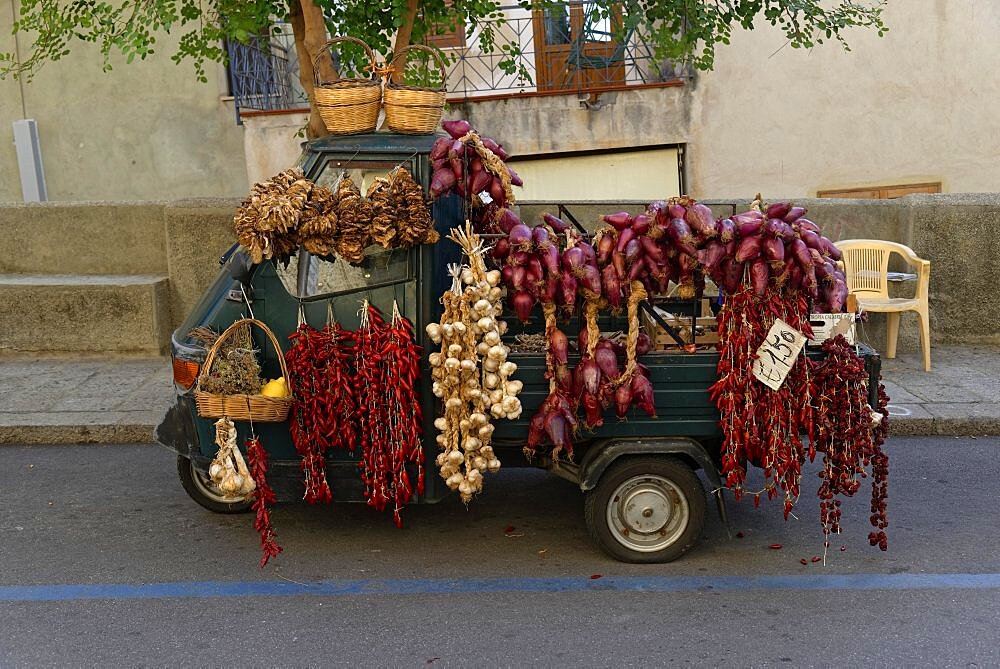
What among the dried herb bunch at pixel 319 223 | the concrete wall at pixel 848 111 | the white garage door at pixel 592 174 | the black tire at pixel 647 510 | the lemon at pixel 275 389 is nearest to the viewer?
the dried herb bunch at pixel 319 223

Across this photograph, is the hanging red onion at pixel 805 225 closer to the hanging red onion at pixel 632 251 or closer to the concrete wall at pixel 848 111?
the hanging red onion at pixel 632 251

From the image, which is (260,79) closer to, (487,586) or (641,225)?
(641,225)

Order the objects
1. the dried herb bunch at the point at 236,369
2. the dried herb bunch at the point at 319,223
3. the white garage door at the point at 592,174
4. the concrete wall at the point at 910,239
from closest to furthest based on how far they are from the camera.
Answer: the dried herb bunch at the point at 319,223
the dried herb bunch at the point at 236,369
the concrete wall at the point at 910,239
the white garage door at the point at 592,174

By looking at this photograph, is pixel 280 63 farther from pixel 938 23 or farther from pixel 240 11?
pixel 938 23

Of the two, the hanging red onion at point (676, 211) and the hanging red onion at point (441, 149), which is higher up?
the hanging red onion at point (441, 149)

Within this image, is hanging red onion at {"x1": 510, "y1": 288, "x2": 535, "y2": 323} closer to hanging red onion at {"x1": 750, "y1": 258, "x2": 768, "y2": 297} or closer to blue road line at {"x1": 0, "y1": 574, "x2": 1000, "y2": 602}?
hanging red onion at {"x1": 750, "y1": 258, "x2": 768, "y2": 297}

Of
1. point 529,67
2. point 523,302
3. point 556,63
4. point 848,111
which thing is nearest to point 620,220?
point 523,302

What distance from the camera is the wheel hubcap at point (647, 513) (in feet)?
16.3

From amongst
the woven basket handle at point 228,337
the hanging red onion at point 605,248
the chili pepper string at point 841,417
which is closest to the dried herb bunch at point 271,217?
the woven basket handle at point 228,337

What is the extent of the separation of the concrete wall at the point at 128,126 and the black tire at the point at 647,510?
10.5 metres

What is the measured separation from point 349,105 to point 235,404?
1.57 m

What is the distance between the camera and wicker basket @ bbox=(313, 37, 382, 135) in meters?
4.96

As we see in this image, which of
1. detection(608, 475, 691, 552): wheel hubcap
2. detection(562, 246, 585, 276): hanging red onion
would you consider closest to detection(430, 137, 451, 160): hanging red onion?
detection(562, 246, 585, 276): hanging red onion

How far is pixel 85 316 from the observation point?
889cm
